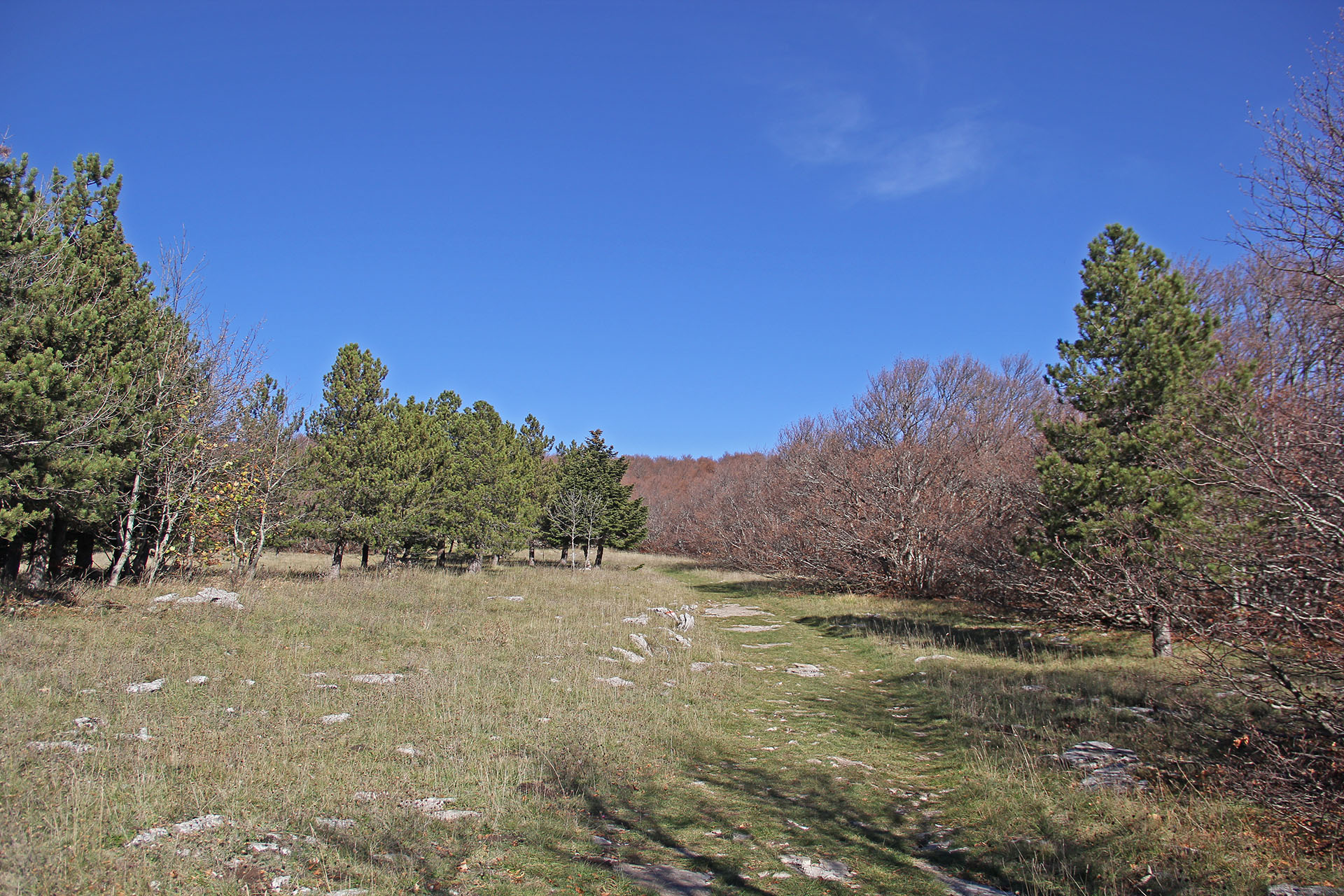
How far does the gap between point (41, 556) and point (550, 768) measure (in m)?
13.8

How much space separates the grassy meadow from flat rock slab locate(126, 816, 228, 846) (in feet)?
0.25

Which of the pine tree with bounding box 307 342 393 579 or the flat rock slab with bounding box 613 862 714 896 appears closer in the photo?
the flat rock slab with bounding box 613 862 714 896

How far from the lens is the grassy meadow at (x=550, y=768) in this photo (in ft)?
16.2

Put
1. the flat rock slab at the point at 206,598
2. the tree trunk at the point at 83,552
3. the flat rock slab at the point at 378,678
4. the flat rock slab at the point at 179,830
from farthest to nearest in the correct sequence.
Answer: the tree trunk at the point at 83,552
the flat rock slab at the point at 206,598
the flat rock slab at the point at 378,678
the flat rock slab at the point at 179,830

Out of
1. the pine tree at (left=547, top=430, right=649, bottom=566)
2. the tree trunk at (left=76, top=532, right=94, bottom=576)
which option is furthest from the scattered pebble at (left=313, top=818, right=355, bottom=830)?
the pine tree at (left=547, top=430, right=649, bottom=566)

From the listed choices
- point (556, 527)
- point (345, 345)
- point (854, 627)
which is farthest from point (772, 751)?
point (556, 527)

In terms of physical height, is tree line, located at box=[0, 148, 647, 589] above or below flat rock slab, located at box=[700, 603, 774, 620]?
above

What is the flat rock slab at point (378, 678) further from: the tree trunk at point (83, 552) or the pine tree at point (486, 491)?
the pine tree at point (486, 491)

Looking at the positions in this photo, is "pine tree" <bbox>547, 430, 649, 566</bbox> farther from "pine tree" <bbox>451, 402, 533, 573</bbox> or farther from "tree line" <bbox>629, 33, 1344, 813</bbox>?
"tree line" <bbox>629, 33, 1344, 813</bbox>

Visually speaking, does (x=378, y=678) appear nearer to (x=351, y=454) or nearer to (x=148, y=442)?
(x=148, y=442)

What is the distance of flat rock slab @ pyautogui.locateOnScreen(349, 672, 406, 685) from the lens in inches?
388

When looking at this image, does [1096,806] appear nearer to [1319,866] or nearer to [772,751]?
[1319,866]

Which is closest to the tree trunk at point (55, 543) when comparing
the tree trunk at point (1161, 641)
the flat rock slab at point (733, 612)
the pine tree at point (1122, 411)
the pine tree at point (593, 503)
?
the flat rock slab at point (733, 612)

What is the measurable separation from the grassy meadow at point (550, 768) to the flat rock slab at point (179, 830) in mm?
78
